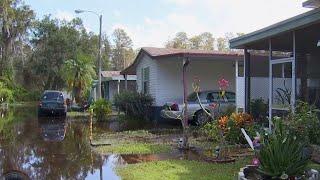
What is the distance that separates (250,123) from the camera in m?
13.2

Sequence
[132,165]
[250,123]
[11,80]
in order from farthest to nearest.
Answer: [11,80] < [250,123] < [132,165]

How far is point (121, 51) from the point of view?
10350 centimetres

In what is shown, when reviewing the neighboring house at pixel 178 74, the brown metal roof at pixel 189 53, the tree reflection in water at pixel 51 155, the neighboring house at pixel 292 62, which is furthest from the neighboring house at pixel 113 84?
the neighboring house at pixel 292 62

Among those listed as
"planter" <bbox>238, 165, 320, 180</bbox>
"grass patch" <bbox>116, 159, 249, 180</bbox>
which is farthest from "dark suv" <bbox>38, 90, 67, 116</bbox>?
"planter" <bbox>238, 165, 320, 180</bbox>

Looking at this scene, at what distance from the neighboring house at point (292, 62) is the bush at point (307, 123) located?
1.12 metres

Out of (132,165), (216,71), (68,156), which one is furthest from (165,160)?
(216,71)

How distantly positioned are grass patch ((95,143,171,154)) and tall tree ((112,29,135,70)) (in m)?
86.9

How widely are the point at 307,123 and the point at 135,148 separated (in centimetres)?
528

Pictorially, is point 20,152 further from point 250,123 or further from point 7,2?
point 7,2

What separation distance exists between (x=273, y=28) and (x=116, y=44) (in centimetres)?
9359

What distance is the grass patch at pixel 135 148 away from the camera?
13.0 meters

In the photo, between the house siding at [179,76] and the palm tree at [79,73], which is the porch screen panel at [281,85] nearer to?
the house siding at [179,76]

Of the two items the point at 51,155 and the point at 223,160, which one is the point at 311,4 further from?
the point at 51,155

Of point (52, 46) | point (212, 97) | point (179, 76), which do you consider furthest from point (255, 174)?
point (52, 46)
